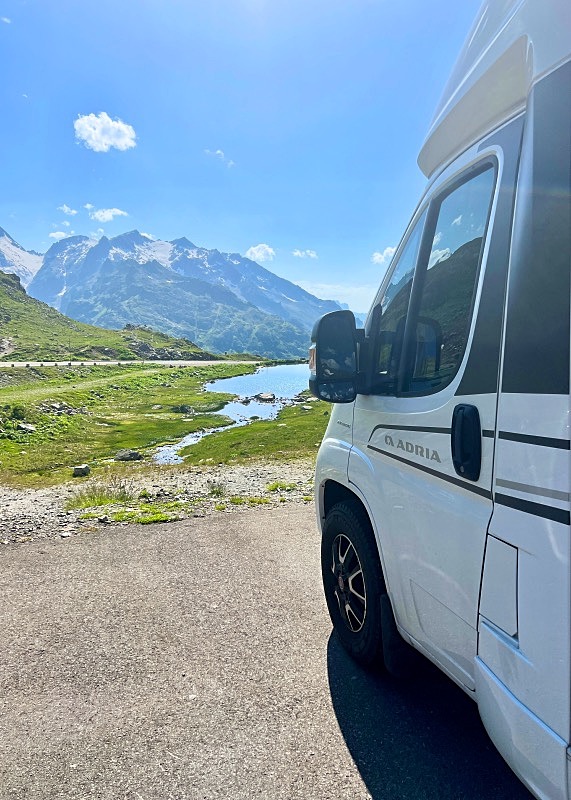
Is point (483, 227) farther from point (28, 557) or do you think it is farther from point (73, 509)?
point (73, 509)

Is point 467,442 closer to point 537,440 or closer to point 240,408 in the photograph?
point 537,440

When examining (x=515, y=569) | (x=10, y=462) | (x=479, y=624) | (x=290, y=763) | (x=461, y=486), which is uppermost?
(x=461, y=486)

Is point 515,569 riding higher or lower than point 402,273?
lower

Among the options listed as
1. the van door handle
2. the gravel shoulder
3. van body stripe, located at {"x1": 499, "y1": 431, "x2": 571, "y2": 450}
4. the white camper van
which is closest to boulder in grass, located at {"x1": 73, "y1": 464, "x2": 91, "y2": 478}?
the gravel shoulder

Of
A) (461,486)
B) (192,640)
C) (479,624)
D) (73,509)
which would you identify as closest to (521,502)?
(461,486)

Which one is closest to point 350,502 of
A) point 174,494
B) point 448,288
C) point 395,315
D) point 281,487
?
point 395,315

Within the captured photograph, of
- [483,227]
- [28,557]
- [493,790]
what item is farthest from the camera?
[28,557]

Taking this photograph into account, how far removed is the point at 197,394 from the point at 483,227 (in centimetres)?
6540

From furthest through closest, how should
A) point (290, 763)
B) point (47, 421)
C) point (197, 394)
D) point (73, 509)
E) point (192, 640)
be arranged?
point (197, 394) < point (47, 421) < point (73, 509) < point (192, 640) < point (290, 763)

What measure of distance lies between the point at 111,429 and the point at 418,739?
3845cm

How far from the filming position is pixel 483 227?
100 inches

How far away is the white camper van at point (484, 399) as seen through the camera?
182 centimetres

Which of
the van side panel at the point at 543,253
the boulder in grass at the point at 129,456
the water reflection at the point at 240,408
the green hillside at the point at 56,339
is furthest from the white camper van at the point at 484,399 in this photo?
the green hillside at the point at 56,339

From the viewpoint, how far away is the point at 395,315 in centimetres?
349
